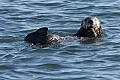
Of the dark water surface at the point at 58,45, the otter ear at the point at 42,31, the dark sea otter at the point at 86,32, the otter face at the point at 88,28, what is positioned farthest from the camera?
the otter face at the point at 88,28

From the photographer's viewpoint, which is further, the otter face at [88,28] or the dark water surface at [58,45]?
the otter face at [88,28]

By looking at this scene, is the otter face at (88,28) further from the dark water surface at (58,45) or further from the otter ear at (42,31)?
the otter ear at (42,31)

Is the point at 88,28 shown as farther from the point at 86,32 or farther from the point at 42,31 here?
the point at 42,31

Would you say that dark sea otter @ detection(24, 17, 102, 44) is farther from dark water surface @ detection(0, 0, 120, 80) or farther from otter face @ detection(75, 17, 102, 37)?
dark water surface @ detection(0, 0, 120, 80)

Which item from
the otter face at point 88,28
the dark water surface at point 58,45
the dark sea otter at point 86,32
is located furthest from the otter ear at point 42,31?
the otter face at point 88,28

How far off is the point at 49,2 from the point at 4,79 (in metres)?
7.30

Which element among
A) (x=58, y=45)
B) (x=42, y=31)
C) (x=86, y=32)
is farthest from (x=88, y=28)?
(x=42, y=31)

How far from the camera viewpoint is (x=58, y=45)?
1100cm

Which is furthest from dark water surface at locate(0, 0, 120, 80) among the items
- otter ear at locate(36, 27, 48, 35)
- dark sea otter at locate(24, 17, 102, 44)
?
otter ear at locate(36, 27, 48, 35)

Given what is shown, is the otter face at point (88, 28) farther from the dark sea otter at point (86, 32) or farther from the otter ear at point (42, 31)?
the otter ear at point (42, 31)

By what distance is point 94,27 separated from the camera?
465 inches

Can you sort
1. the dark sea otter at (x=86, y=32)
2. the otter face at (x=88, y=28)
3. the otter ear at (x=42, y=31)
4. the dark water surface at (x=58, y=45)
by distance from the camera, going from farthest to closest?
1. the otter face at (x=88, y=28)
2. the dark sea otter at (x=86, y=32)
3. the otter ear at (x=42, y=31)
4. the dark water surface at (x=58, y=45)

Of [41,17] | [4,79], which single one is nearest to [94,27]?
[41,17]

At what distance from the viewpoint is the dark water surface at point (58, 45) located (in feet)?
30.3
